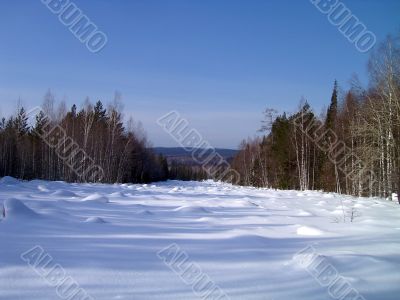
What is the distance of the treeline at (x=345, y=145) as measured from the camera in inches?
566

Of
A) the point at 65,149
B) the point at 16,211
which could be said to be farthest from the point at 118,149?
the point at 16,211

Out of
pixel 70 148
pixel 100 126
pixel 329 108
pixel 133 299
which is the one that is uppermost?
pixel 329 108

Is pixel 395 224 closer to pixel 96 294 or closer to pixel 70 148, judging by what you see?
pixel 96 294

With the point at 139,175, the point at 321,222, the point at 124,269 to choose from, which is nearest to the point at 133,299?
the point at 124,269

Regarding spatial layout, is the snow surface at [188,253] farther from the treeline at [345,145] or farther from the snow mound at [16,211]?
the treeline at [345,145]

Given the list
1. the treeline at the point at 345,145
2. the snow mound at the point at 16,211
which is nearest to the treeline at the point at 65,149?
the treeline at the point at 345,145

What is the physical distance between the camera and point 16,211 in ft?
18.2

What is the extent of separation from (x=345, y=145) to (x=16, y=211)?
22360 millimetres

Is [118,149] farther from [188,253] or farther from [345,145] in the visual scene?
[188,253]

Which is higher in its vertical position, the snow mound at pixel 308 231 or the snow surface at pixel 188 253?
the snow mound at pixel 308 231

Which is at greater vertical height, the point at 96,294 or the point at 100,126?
the point at 100,126

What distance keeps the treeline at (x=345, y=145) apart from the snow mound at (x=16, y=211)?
11.6m

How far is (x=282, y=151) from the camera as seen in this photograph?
3253 cm

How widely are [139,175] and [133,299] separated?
165ft
